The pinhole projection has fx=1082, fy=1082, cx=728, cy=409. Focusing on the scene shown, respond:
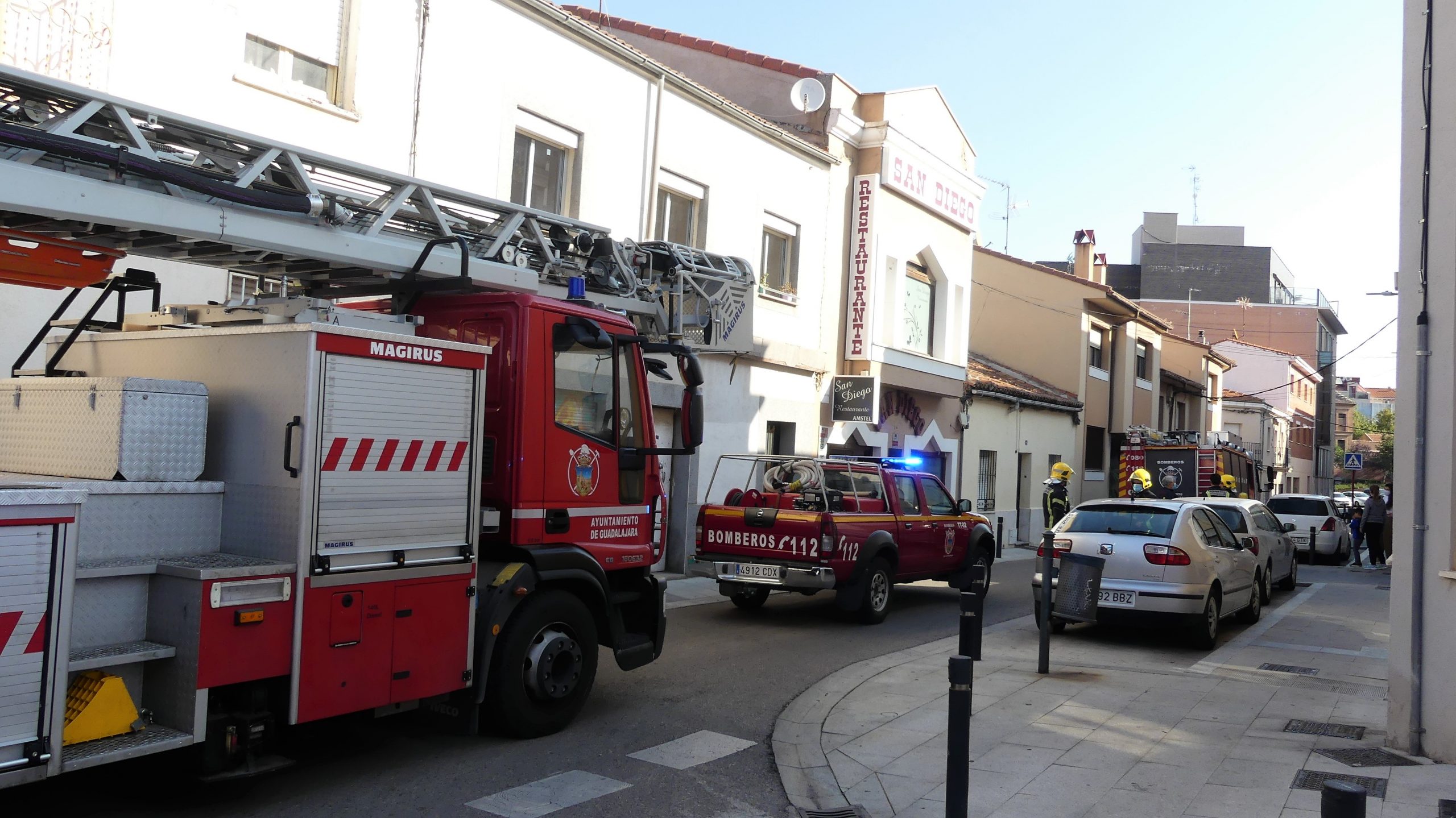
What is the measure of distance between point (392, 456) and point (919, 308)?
17.9 m

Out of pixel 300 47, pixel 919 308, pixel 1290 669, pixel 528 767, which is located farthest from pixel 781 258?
pixel 528 767

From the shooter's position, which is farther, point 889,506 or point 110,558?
point 889,506

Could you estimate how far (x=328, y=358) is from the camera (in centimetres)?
502

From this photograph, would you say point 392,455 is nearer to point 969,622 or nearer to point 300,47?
point 969,622

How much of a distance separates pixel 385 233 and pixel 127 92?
153 inches

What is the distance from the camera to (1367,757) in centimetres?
638

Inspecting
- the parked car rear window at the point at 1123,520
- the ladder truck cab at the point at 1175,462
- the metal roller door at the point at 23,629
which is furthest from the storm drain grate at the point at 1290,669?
the ladder truck cab at the point at 1175,462

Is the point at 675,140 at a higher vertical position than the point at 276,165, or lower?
higher

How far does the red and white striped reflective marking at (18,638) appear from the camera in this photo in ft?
12.5

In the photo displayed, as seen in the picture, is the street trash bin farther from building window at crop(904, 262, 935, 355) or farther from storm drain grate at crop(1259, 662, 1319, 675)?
building window at crop(904, 262, 935, 355)

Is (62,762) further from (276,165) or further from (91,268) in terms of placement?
(276,165)

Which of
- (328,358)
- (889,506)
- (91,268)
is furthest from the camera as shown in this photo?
(889,506)

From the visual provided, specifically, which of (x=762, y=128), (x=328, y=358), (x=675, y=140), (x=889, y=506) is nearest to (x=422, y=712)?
(x=328, y=358)

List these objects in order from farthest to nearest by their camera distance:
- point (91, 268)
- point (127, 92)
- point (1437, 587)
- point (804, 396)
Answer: point (804, 396), point (127, 92), point (1437, 587), point (91, 268)
